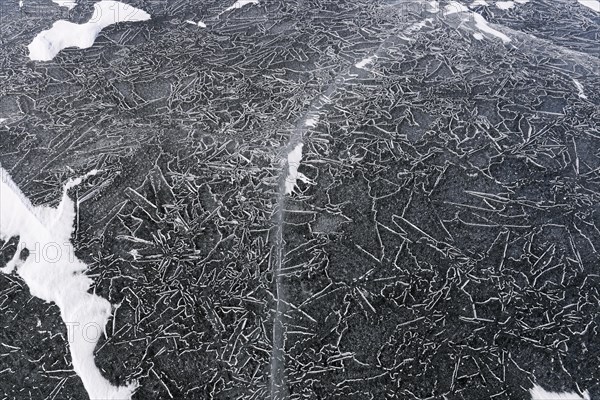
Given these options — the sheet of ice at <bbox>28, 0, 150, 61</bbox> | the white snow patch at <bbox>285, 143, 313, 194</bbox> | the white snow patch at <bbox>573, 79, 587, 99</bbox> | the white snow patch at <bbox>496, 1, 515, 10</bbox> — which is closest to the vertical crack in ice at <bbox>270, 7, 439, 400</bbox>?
the white snow patch at <bbox>285, 143, 313, 194</bbox>

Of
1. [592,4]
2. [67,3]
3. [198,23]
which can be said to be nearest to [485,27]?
[592,4]

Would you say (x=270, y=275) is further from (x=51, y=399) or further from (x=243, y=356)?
(x=51, y=399)

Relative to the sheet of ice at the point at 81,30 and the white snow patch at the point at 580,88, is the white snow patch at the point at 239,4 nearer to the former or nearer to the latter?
the sheet of ice at the point at 81,30

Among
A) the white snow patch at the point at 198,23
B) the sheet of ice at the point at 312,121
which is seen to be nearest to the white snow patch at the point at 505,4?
the sheet of ice at the point at 312,121

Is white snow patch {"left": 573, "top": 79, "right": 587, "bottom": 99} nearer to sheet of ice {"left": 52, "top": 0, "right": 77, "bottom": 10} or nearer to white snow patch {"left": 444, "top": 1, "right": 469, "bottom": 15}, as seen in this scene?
white snow patch {"left": 444, "top": 1, "right": 469, "bottom": 15}

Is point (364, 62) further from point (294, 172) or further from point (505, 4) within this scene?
point (505, 4)

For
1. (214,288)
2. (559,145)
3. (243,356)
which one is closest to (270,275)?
(214,288)
